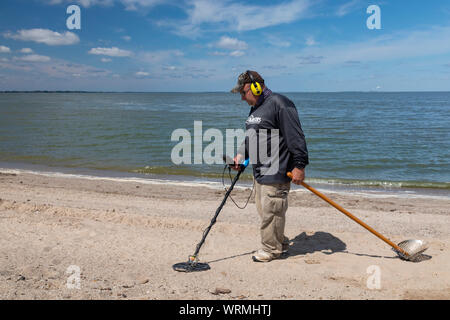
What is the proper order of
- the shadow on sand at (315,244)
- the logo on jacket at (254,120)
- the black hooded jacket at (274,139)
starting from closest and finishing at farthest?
the black hooded jacket at (274,139) < the logo on jacket at (254,120) < the shadow on sand at (315,244)

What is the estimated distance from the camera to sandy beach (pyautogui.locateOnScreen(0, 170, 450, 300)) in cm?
396

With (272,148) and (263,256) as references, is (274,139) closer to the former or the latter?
(272,148)

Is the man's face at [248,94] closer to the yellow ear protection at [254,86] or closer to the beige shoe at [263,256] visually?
the yellow ear protection at [254,86]

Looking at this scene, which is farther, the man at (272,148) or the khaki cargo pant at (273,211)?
the khaki cargo pant at (273,211)

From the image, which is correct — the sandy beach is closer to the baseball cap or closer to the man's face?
the man's face

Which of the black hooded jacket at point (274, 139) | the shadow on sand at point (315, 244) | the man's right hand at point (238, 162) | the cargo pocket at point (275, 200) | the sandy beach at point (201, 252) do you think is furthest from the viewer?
the shadow on sand at point (315, 244)

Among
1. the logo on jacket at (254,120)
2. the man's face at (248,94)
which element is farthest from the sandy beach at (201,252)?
the man's face at (248,94)

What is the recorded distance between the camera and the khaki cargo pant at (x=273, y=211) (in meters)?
4.60

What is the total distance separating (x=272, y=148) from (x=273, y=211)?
0.78 metres

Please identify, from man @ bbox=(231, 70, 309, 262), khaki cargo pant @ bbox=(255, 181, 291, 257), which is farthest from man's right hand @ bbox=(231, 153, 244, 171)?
khaki cargo pant @ bbox=(255, 181, 291, 257)

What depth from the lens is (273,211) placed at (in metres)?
4.64

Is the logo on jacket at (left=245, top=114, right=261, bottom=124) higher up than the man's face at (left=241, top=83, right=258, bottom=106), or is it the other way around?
the man's face at (left=241, top=83, right=258, bottom=106)
